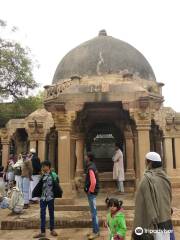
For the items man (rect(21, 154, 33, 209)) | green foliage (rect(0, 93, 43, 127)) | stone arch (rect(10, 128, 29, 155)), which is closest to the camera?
man (rect(21, 154, 33, 209))

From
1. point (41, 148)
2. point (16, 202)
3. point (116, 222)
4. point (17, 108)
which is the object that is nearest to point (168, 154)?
point (41, 148)

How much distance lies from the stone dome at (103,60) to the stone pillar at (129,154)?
2.82 metres

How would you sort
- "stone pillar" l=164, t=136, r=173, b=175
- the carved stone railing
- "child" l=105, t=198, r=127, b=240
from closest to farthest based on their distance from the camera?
"child" l=105, t=198, r=127, b=240, the carved stone railing, "stone pillar" l=164, t=136, r=173, b=175

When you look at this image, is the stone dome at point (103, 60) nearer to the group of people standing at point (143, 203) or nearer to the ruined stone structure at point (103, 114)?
the ruined stone structure at point (103, 114)

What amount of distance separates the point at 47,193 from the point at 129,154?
7.33 metres

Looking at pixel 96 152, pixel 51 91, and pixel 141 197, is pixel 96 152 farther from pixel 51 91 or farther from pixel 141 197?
pixel 141 197

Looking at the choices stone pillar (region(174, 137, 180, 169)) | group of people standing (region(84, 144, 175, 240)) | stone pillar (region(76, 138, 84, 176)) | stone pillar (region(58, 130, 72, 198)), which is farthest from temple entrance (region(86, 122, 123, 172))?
group of people standing (region(84, 144, 175, 240))

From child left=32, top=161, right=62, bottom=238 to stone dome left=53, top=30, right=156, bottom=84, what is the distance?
7.46 metres

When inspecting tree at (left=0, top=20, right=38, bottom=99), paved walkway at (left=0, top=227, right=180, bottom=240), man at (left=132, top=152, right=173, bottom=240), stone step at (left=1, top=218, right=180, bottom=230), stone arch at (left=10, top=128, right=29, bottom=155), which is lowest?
paved walkway at (left=0, top=227, right=180, bottom=240)

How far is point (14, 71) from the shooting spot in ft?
70.4

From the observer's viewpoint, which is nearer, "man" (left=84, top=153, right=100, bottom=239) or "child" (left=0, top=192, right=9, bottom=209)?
"man" (left=84, top=153, right=100, bottom=239)

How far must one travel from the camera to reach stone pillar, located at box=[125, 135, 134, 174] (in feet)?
40.4

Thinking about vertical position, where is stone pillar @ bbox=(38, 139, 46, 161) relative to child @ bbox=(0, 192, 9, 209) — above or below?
above

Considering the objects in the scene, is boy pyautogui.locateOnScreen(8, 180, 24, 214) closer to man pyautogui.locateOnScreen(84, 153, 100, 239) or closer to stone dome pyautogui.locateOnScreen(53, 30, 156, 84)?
man pyautogui.locateOnScreen(84, 153, 100, 239)
